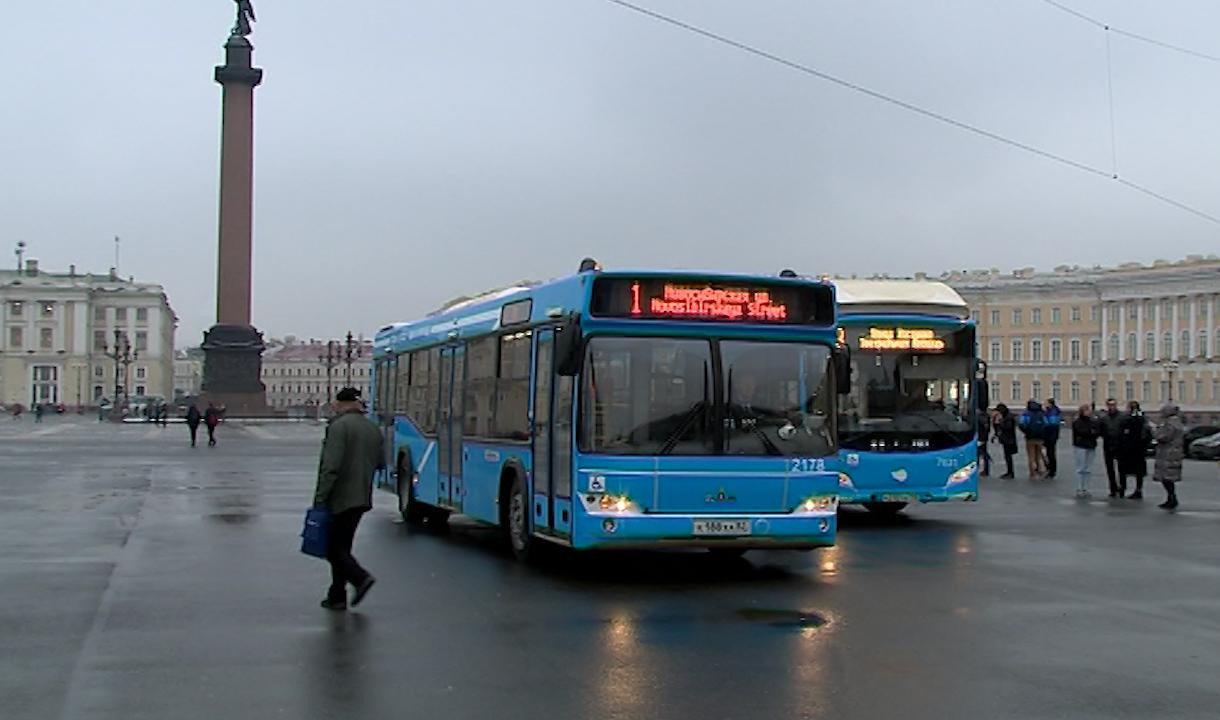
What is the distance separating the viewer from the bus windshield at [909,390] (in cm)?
1798

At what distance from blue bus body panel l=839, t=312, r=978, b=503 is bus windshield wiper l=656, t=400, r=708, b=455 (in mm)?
6171

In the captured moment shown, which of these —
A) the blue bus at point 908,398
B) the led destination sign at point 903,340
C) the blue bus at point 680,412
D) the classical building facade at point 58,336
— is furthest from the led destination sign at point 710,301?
the classical building facade at point 58,336

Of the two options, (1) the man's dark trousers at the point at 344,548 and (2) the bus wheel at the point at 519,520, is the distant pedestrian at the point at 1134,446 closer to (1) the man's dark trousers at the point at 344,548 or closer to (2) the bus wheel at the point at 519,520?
(2) the bus wheel at the point at 519,520

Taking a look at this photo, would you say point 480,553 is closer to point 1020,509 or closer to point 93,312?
point 1020,509

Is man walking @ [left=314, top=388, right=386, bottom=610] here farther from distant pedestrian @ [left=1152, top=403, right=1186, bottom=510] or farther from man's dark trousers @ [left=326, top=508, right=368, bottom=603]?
distant pedestrian @ [left=1152, top=403, right=1186, bottom=510]

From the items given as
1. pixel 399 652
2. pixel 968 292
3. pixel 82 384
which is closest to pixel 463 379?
pixel 399 652

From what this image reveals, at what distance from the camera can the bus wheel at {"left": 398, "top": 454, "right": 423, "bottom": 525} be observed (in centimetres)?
1798

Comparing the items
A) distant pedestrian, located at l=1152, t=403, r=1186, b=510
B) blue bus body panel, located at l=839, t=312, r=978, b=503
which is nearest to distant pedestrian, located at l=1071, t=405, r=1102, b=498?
distant pedestrian, located at l=1152, t=403, r=1186, b=510

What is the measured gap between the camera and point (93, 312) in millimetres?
157125

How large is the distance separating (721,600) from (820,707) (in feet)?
12.5

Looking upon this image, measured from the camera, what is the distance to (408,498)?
1806cm

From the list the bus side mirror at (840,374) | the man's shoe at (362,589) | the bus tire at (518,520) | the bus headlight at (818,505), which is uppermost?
the bus side mirror at (840,374)

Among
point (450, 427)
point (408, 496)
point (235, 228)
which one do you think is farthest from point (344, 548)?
point (235, 228)

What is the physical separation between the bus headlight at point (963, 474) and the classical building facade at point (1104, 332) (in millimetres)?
98537
